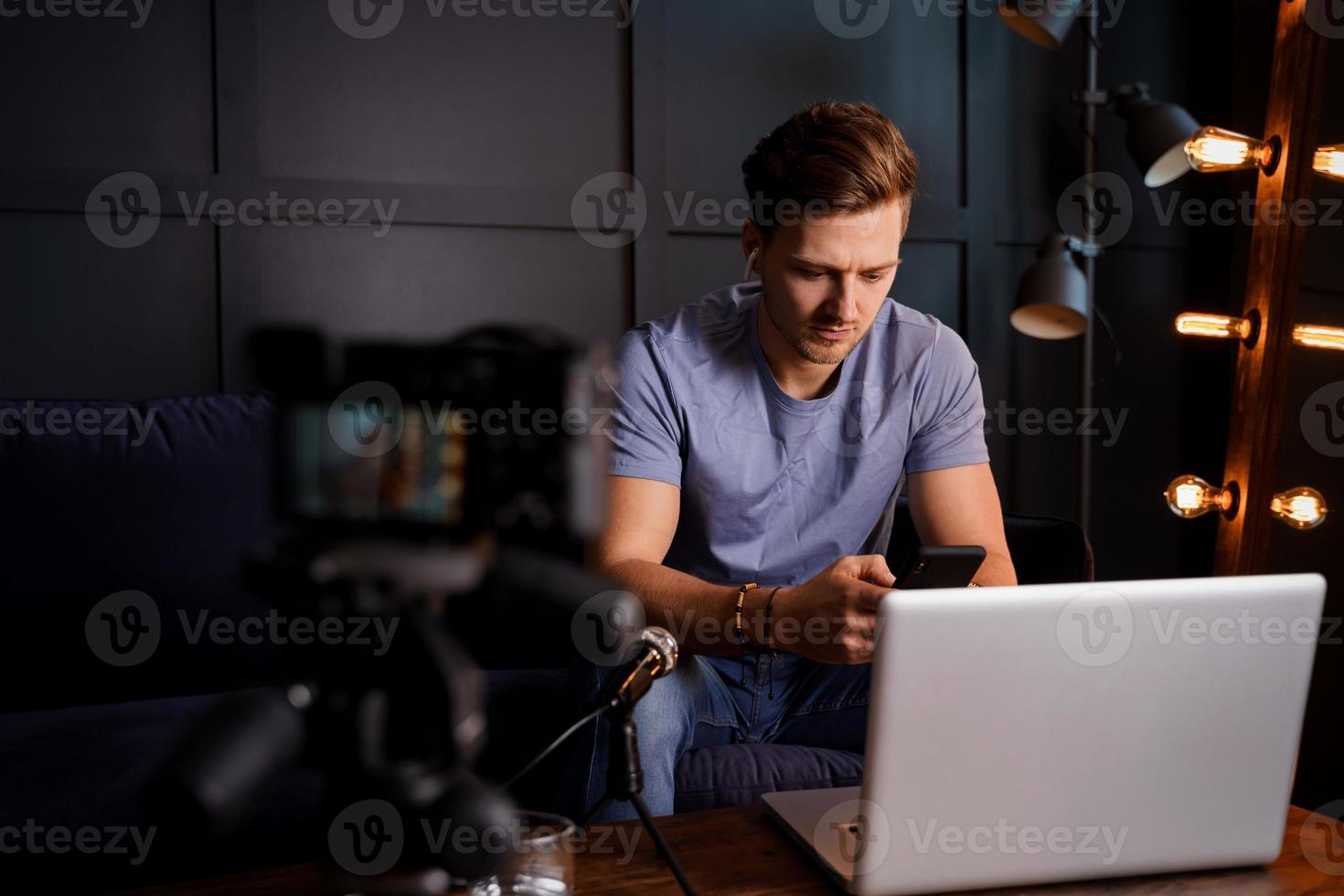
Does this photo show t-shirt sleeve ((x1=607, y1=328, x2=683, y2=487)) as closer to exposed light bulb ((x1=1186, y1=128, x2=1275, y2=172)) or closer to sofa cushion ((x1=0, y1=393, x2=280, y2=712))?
sofa cushion ((x1=0, y1=393, x2=280, y2=712))

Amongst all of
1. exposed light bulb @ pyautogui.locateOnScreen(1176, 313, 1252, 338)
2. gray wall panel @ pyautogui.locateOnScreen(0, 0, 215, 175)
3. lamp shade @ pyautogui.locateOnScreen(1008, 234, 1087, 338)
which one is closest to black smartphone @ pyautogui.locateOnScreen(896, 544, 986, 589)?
exposed light bulb @ pyautogui.locateOnScreen(1176, 313, 1252, 338)

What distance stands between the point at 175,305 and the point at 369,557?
6.65 ft

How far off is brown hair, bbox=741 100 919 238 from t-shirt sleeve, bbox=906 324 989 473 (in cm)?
26

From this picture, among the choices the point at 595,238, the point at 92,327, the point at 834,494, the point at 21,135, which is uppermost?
the point at 21,135

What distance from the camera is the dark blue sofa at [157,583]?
1441 mm

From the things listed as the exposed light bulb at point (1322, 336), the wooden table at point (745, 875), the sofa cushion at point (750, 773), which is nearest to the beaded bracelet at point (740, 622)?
the sofa cushion at point (750, 773)

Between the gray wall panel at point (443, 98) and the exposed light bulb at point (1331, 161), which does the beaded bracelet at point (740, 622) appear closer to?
the exposed light bulb at point (1331, 161)

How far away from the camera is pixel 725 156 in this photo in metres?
2.58

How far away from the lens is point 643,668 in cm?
78

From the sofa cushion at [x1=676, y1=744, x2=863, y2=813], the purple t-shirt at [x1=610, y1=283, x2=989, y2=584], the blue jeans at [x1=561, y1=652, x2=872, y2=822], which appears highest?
the purple t-shirt at [x1=610, y1=283, x2=989, y2=584]

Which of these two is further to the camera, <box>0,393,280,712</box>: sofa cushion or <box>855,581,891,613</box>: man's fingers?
<box>0,393,280,712</box>: sofa cushion

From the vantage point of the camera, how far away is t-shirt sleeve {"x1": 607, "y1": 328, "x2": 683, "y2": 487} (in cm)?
152

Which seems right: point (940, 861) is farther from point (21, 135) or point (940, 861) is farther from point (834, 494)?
point (21, 135)

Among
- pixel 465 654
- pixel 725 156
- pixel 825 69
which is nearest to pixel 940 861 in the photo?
pixel 465 654
